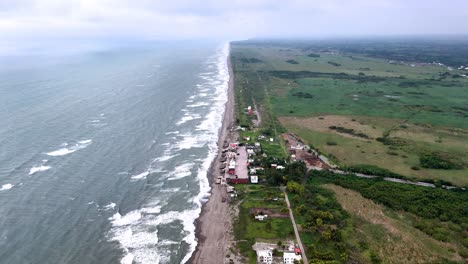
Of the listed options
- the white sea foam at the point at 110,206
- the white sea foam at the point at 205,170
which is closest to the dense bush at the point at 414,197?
the white sea foam at the point at 205,170

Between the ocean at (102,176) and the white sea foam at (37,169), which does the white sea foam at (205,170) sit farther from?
the white sea foam at (37,169)

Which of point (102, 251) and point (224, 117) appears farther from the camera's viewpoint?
point (224, 117)

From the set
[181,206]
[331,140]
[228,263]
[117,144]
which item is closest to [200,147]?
[117,144]

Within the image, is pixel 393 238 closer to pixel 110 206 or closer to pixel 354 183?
pixel 354 183

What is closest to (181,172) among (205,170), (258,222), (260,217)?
(205,170)

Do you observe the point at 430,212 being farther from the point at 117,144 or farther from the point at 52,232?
the point at 117,144

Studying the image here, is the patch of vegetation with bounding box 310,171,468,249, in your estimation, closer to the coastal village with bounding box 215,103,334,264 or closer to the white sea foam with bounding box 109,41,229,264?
the coastal village with bounding box 215,103,334,264

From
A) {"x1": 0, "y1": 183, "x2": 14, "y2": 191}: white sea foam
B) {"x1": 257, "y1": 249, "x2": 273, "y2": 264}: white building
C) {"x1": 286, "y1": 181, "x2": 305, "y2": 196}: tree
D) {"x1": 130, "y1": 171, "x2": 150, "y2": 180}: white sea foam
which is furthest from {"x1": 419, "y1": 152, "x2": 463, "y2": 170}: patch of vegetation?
{"x1": 0, "y1": 183, "x2": 14, "y2": 191}: white sea foam
